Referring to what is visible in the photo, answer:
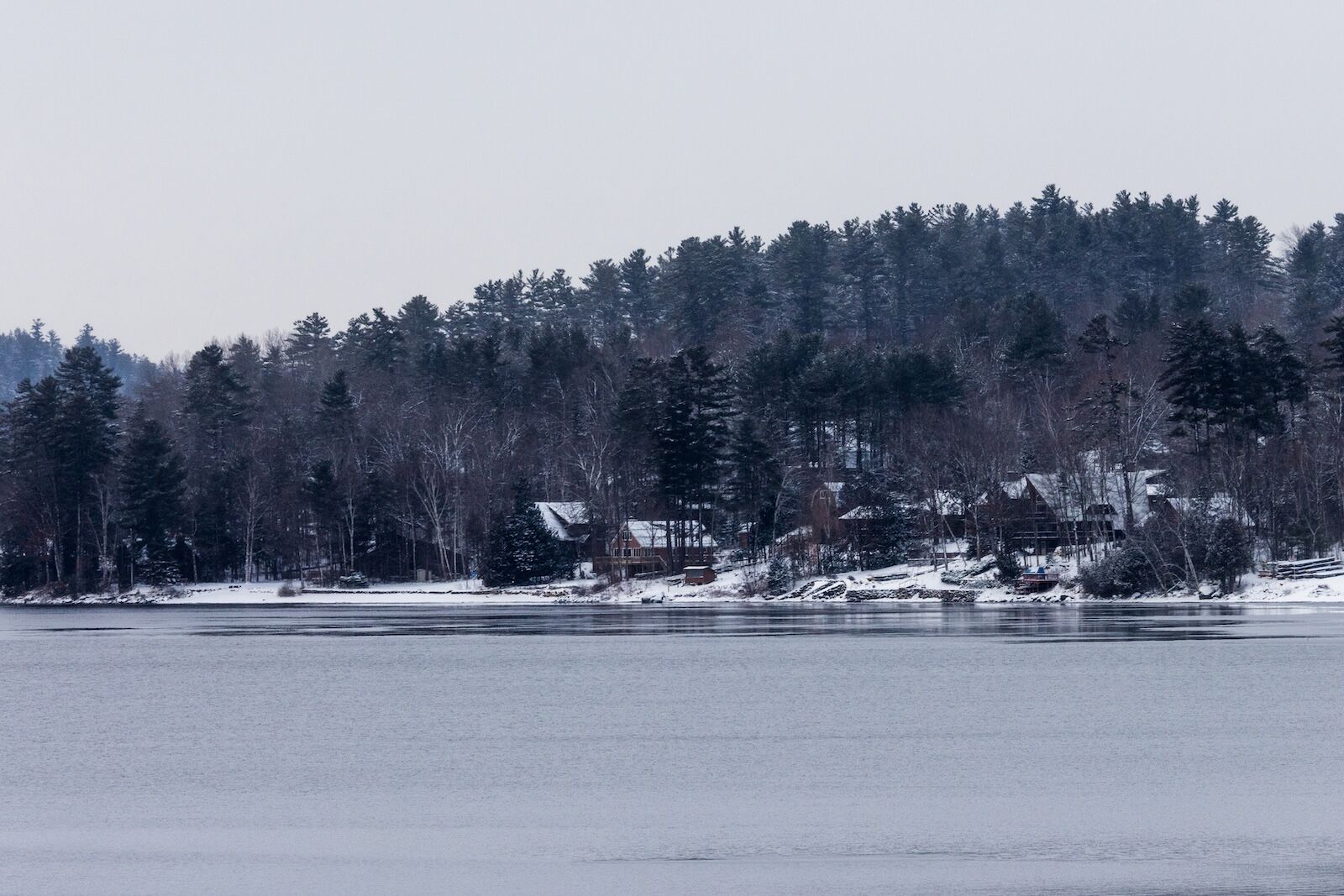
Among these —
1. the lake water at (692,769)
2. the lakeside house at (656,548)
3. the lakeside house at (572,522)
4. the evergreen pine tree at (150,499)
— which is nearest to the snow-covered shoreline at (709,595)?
the lakeside house at (656,548)

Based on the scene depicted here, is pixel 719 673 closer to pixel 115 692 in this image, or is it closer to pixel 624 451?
pixel 115 692

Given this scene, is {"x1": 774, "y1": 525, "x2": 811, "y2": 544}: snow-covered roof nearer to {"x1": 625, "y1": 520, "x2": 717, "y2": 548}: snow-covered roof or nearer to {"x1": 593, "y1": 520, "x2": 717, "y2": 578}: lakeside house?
{"x1": 593, "y1": 520, "x2": 717, "y2": 578}: lakeside house

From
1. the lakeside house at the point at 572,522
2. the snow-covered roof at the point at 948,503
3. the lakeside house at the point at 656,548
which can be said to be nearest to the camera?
the snow-covered roof at the point at 948,503

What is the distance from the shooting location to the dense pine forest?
81.0 meters

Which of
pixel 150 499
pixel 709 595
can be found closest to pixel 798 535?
pixel 709 595

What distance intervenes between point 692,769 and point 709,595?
6374cm

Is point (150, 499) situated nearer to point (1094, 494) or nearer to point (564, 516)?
point (564, 516)

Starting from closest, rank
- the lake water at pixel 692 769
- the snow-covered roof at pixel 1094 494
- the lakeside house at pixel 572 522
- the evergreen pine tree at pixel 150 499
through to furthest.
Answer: the lake water at pixel 692 769 → the snow-covered roof at pixel 1094 494 → the lakeside house at pixel 572 522 → the evergreen pine tree at pixel 150 499

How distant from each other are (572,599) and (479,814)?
68.3 metres

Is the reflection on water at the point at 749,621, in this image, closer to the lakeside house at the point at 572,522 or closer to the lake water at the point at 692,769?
the lake water at the point at 692,769

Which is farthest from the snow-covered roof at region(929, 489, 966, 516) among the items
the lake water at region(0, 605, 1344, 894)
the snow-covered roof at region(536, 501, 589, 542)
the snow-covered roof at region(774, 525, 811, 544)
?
the lake water at region(0, 605, 1344, 894)

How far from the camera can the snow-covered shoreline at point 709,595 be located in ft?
238

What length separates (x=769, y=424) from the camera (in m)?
103

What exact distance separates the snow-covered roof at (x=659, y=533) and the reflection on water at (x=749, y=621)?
9429 mm
